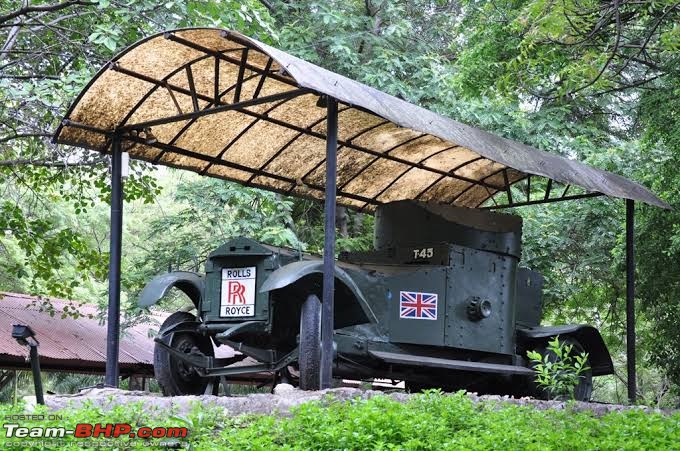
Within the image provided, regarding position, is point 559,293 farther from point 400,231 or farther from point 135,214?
point 135,214

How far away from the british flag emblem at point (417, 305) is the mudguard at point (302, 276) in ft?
3.03

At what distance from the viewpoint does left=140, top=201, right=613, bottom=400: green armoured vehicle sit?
1065 cm

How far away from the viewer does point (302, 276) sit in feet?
32.8

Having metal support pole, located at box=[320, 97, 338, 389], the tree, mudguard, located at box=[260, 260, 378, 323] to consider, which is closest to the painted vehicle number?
mudguard, located at box=[260, 260, 378, 323]

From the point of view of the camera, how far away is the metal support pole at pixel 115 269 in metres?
11.0

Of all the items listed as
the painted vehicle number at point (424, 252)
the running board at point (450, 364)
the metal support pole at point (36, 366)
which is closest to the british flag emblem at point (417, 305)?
the running board at point (450, 364)

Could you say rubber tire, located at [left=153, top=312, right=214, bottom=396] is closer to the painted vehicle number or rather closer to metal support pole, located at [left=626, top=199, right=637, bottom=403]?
the painted vehicle number

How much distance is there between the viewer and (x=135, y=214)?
37.5 meters

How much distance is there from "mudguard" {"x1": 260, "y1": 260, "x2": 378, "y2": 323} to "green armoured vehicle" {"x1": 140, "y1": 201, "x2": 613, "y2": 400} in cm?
2

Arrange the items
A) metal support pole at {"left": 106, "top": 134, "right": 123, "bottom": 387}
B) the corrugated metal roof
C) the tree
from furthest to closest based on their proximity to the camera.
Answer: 1. the corrugated metal roof
2. the tree
3. metal support pole at {"left": 106, "top": 134, "right": 123, "bottom": 387}

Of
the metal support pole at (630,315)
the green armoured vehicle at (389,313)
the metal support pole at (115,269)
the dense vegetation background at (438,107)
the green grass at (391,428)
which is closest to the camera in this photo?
the green grass at (391,428)

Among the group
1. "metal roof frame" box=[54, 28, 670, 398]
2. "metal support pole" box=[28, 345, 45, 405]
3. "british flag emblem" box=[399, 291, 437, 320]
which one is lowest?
"metal support pole" box=[28, 345, 45, 405]

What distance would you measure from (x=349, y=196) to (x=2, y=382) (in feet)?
34.0

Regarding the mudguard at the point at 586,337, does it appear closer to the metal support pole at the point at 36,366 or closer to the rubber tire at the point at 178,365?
the rubber tire at the point at 178,365
